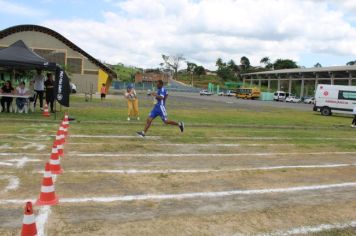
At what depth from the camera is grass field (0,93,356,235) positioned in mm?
5098

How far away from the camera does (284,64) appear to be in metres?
135

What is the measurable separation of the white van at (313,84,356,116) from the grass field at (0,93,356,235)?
22003mm

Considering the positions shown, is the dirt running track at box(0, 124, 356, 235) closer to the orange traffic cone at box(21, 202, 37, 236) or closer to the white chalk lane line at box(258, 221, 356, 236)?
the white chalk lane line at box(258, 221, 356, 236)

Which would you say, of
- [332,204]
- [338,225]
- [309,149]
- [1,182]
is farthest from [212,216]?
[309,149]

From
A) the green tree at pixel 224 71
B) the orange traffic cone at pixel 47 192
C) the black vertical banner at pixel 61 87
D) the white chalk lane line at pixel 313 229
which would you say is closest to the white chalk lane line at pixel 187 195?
the orange traffic cone at pixel 47 192

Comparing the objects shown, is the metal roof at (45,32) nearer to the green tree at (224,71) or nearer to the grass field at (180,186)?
the grass field at (180,186)

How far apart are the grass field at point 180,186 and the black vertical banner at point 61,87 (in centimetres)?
402


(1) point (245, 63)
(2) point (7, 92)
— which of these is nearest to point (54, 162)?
(2) point (7, 92)

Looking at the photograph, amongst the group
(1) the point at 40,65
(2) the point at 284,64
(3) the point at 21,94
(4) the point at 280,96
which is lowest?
(4) the point at 280,96

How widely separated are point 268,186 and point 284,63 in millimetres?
133509

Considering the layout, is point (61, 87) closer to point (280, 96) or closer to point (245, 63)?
point (280, 96)

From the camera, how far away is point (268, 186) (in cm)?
718

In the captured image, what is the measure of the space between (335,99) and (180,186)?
95.8 ft

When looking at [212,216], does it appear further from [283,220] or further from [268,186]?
[268,186]
